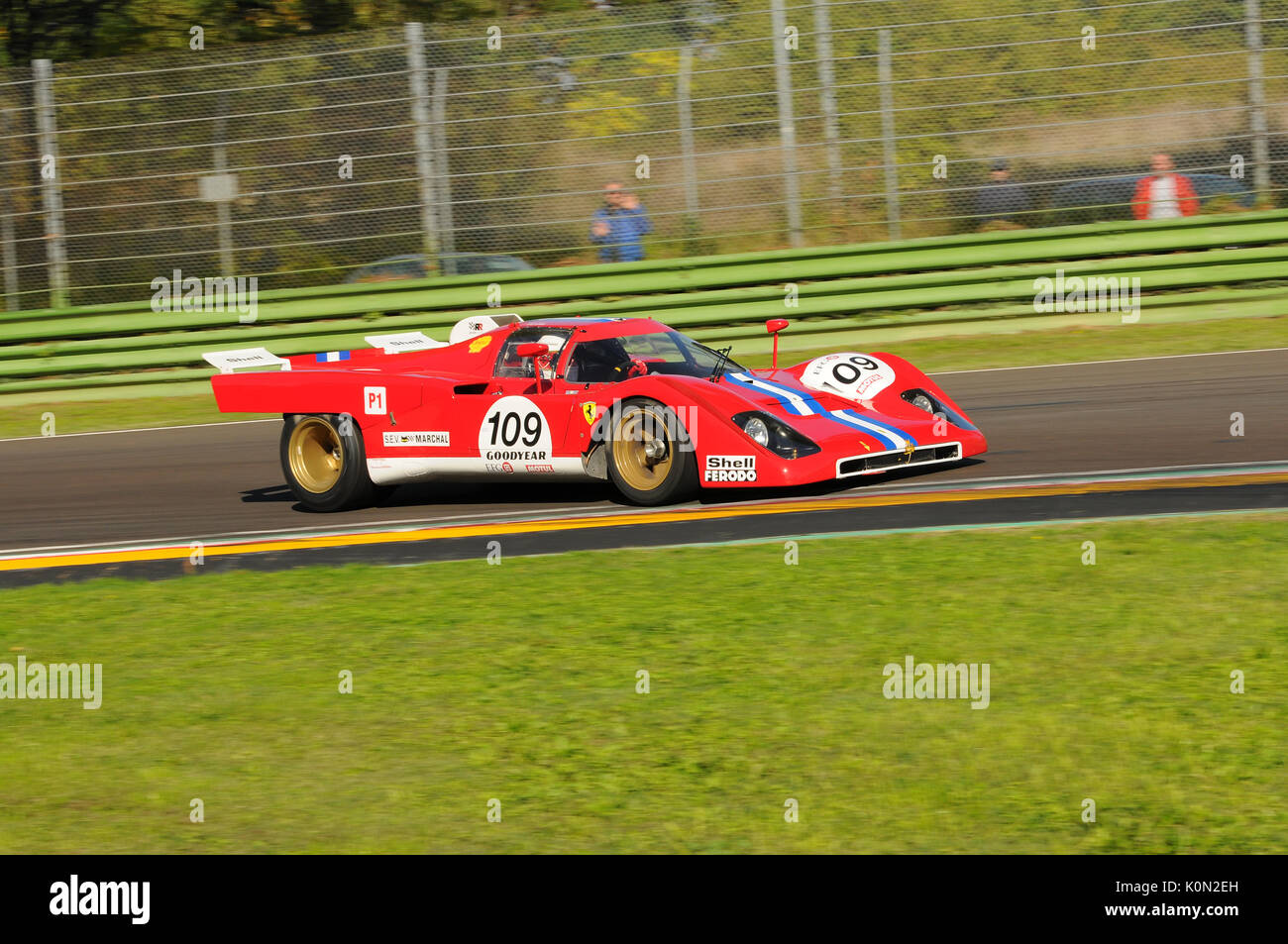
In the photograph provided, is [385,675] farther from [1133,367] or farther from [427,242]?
[427,242]

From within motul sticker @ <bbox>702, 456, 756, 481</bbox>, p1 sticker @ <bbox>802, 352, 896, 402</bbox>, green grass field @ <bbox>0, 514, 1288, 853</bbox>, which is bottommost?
green grass field @ <bbox>0, 514, 1288, 853</bbox>

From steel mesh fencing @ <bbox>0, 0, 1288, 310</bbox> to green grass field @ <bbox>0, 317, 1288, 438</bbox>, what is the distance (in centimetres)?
126

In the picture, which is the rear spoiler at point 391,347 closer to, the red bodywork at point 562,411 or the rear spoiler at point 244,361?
the rear spoiler at point 244,361

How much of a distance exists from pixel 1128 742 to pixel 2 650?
5103mm

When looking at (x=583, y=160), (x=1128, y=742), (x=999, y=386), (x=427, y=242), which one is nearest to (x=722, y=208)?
(x=583, y=160)

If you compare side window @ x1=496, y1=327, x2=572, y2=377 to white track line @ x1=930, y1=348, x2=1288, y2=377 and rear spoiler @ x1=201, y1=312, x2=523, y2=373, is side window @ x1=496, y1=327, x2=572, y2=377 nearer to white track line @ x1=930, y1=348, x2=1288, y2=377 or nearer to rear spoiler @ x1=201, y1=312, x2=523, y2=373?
rear spoiler @ x1=201, y1=312, x2=523, y2=373

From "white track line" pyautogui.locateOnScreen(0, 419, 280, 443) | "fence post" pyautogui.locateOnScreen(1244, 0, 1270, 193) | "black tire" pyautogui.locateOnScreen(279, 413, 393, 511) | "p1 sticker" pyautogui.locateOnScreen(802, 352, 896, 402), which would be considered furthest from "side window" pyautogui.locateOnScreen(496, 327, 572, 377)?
"fence post" pyautogui.locateOnScreen(1244, 0, 1270, 193)

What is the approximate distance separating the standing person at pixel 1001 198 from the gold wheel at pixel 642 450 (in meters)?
7.82

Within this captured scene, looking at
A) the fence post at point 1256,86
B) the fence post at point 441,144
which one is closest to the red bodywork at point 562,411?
the fence post at point 441,144

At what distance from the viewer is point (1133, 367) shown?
1314 centimetres

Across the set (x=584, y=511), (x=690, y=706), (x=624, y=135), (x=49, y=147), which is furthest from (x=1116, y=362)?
(x=49, y=147)

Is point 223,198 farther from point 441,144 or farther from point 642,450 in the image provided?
point 642,450

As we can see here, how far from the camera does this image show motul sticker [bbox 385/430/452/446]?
974 centimetres
